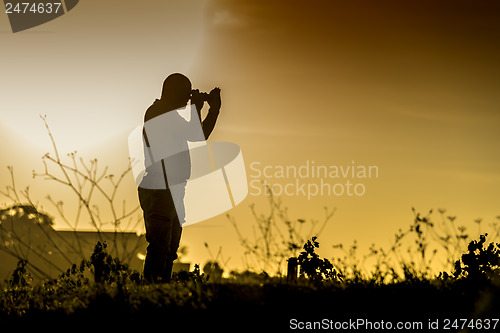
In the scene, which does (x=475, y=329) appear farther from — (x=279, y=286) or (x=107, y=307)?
(x=107, y=307)

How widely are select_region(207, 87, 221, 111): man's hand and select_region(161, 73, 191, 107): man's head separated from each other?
0.35 metres

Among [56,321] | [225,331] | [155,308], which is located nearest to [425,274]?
[225,331]

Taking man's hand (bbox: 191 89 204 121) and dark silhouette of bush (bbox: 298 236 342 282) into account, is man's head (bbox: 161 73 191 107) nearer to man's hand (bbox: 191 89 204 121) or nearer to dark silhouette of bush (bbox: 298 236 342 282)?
man's hand (bbox: 191 89 204 121)

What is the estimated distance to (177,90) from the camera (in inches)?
270

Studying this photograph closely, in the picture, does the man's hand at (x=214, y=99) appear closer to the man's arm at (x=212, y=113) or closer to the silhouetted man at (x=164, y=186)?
the man's arm at (x=212, y=113)

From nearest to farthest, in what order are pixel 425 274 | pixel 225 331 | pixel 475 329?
pixel 475 329, pixel 225 331, pixel 425 274

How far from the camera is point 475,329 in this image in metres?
4.10

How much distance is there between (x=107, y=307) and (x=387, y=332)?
2.19 meters

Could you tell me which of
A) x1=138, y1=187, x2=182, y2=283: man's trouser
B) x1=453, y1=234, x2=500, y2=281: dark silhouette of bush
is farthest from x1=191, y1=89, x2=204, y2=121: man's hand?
x1=453, y1=234, x2=500, y2=281: dark silhouette of bush

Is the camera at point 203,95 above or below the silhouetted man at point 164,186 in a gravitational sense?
above

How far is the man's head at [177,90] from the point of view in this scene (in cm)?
685

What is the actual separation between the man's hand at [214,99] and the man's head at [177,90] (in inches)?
13.8

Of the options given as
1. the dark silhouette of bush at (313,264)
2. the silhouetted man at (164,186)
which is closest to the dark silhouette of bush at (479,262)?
the dark silhouette of bush at (313,264)

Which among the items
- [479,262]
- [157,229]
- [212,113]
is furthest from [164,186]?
[479,262]
